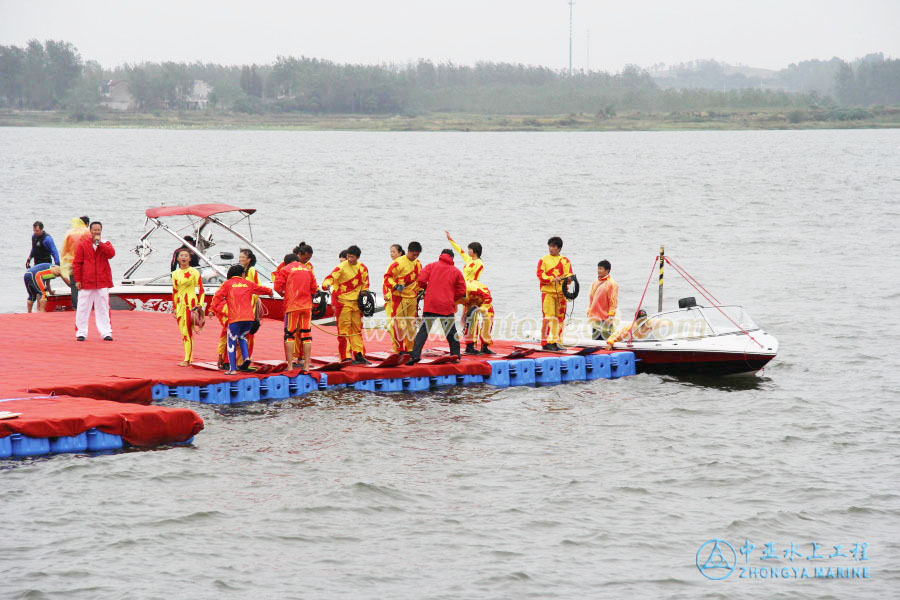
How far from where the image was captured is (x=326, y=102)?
513 ft

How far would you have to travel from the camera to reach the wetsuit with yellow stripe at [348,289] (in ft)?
49.8

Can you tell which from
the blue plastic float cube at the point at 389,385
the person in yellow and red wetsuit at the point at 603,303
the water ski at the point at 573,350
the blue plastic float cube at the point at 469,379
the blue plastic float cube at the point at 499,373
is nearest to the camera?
the blue plastic float cube at the point at 389,385

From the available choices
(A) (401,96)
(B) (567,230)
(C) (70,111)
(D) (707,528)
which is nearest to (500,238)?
(B) (567,230)

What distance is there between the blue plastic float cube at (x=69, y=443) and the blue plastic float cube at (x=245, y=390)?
264cm

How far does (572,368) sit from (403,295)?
10.3ft

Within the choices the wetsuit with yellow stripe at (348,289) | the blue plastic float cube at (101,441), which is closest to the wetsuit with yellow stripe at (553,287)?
the wetsuit with yellow stripe at (348,289)

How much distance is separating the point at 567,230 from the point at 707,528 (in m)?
36.4

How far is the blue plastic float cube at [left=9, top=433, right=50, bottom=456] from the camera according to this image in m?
11.7

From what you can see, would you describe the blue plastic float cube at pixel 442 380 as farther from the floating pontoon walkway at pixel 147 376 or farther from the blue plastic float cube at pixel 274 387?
the blue plastic float cube at pixel 274 387

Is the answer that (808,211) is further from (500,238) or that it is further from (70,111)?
(70,111)

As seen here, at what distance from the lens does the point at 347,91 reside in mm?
154250

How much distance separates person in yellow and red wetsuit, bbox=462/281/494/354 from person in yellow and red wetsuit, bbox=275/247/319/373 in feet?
9.28

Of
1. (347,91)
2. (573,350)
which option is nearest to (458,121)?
(347,91)

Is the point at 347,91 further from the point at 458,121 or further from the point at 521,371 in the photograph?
the point at 521,371
